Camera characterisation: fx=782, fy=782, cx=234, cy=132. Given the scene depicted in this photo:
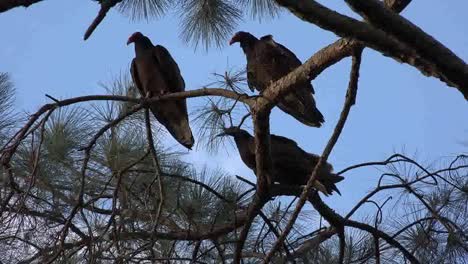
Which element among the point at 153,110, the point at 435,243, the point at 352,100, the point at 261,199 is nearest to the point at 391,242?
the point at 435,243

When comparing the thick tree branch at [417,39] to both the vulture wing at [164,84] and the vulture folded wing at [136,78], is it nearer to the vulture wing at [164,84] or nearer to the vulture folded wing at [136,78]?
the vulture wing at [164,84]

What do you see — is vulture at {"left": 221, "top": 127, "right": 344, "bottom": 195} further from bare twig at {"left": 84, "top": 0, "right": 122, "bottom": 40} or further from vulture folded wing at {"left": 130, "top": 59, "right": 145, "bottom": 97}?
bare twig at {"left": 84, "top": 0, "right": 122, "bottom": 40}

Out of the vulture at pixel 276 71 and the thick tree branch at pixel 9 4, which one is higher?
the vulture at pixel 276 71

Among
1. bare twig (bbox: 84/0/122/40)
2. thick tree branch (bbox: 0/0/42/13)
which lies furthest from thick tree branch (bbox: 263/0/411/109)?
thick tree branch (bbox: 0/0/42/13)

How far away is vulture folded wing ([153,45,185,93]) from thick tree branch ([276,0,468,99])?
228 cm

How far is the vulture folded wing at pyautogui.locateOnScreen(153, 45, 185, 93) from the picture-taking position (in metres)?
3.71

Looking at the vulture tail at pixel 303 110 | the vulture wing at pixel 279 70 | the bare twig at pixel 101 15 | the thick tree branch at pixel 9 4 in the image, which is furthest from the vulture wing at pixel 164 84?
the thick tree branch at pixel 9 4

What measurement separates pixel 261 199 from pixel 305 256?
0.37m

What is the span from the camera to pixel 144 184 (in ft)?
9.39

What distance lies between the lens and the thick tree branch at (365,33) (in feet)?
4.66

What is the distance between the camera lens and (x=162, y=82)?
367 cm

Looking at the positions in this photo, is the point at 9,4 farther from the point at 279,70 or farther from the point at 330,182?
the point at 279,70

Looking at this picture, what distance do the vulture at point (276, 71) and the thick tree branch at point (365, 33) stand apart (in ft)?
5.16

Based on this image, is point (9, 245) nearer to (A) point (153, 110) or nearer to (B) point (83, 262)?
(B) point (83, 262)
